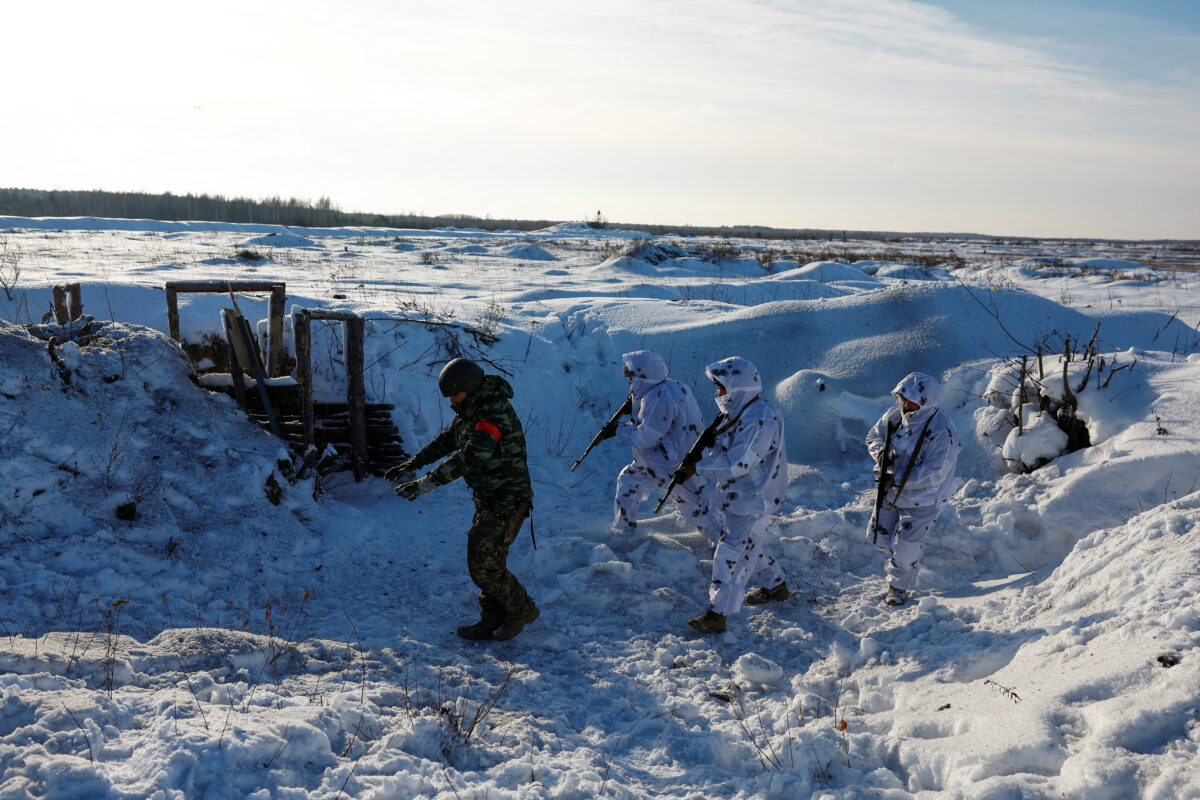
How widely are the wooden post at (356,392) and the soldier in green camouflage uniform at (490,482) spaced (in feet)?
8.40

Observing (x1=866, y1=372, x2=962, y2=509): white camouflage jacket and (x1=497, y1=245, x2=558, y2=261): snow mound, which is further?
(x1=497, y1=245, x2=558, y2=261): snow mound

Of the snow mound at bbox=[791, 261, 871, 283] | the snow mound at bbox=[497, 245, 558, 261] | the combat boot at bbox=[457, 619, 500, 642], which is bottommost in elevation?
the combat boot at bbox=[457, 619, 500, 642]

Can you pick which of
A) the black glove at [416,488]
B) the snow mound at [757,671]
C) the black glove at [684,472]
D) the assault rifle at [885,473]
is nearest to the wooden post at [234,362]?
the black glove at [416,488]

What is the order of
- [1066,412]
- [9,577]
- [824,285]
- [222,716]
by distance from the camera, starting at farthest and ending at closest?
[824,285]
[1066,412]
[9,577]
[222,716]

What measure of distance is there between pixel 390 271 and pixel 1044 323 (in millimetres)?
12918

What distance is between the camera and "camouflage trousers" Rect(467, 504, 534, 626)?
4801 mm

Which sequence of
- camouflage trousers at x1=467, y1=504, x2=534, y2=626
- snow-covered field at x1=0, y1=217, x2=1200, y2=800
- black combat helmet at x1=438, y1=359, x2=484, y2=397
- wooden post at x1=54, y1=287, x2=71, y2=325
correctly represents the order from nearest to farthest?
1. snow-covered field at x1=0, y1=217, x2=1200, y2=800
2. black combat helmet at x1=438, y1=359, x2=484, y2=397
3. camouflage trousers at x1=467, y1=504, x2=534, y2=626
4. wooden post at x1=54, y1=287, x2=71, y2=325

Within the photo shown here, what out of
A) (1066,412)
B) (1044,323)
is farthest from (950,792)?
(1044,323)

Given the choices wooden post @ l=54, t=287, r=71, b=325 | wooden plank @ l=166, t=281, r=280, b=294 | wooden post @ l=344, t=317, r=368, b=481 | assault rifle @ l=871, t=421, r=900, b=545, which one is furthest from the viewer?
wooden post @ l=54, t=287, r=71, b=325

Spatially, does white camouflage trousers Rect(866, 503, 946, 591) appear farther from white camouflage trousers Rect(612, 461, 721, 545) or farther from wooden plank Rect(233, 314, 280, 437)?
wooden plank Rect(233, 314, 280, 437)

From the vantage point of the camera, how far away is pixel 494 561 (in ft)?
15.8

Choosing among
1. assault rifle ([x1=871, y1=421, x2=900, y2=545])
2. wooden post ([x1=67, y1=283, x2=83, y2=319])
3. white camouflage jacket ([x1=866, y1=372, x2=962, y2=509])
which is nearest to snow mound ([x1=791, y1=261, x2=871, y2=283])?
assault rifle ([x1=871, y1=421, x2=900, y2=545])

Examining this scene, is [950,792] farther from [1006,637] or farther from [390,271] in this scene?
[390,271]

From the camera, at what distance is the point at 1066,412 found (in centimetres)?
716
